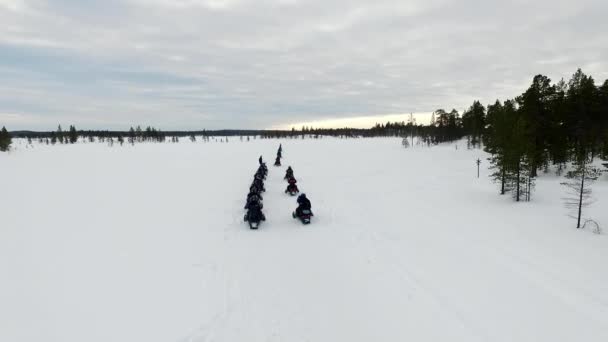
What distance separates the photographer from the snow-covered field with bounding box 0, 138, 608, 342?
702 centimetres

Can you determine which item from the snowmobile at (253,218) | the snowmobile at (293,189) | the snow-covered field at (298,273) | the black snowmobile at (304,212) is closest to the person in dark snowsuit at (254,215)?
the snowmobile at (253,218)

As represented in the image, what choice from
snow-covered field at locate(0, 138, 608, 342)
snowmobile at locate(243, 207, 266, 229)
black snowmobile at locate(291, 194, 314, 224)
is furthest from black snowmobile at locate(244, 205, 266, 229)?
black snowmobile at locate(291, 194, 314, 224)

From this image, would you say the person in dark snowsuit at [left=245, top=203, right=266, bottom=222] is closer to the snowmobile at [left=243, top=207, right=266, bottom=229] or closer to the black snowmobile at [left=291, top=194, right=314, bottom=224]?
the snowmobile at [left=243, top=207, right=266, bottom=229]

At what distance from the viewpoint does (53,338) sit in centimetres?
639

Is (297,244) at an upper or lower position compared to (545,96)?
lower

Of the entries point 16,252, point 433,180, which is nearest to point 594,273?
point 16,252

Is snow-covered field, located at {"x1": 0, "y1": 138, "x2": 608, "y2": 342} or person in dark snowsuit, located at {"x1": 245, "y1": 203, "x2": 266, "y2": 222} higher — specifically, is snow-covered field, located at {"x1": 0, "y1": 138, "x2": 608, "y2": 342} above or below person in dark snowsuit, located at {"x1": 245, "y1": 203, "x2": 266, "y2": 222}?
below

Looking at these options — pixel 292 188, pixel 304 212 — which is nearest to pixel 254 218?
pixel 304 212

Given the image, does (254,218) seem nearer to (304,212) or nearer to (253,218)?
(253,218)

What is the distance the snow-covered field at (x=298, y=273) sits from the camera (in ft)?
23.0

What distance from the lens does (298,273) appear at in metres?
9.78

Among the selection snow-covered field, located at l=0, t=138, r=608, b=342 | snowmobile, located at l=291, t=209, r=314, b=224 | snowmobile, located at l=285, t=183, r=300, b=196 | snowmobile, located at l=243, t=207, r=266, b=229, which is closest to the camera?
snow-covered field, located at l=0, t=138, r=608, b=342

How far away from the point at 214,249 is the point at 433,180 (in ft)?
77.0

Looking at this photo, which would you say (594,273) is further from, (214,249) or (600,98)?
(600,98)
